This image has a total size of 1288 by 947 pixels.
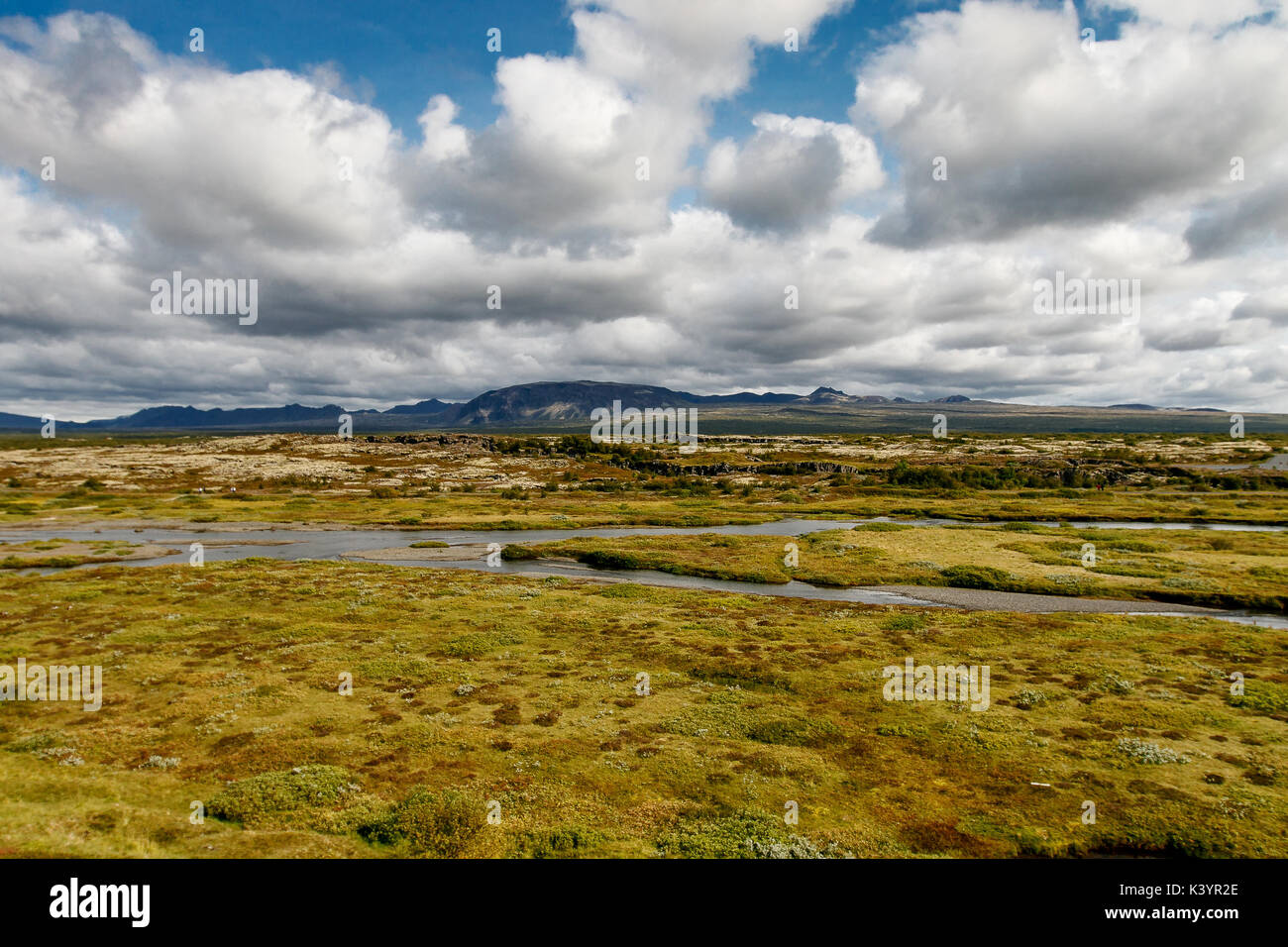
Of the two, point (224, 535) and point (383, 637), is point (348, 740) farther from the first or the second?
point (224, 535)

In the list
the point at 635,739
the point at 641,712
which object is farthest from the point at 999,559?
the point at 635,739

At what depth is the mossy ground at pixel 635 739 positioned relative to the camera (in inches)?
656

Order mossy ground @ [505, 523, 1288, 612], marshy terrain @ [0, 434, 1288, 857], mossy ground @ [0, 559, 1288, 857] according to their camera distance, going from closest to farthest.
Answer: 1. mossy ground @ [0, 559, 1288, 857]
2. marshy terrain @ [0, 434, 1288, 857]
3. mossy ground @ [505, 523, 1288, 612]

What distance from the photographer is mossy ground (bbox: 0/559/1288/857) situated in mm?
16656

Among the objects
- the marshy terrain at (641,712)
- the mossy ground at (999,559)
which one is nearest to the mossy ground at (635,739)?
the marshy terrain at (641,712)

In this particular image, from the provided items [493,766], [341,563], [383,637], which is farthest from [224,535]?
[493,766]

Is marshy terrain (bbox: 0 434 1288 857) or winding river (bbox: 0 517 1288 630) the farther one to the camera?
winding river (bbox: 0 517 1288 630)

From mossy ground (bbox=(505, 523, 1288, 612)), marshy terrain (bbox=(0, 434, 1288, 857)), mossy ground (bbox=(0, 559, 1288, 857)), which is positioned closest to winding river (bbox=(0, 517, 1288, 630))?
mossy ground (bbox=(505, 523, 1288, 612))

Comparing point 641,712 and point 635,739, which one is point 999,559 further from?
point 635,739

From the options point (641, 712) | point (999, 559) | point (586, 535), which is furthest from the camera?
point (586, 535)

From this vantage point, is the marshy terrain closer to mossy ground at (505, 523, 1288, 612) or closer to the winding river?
mossy ground at (505, 523, 1288, 612)

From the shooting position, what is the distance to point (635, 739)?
74.7ft

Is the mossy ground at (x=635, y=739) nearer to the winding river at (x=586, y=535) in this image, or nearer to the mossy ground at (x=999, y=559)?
the winding river at (x=586, y=535)
